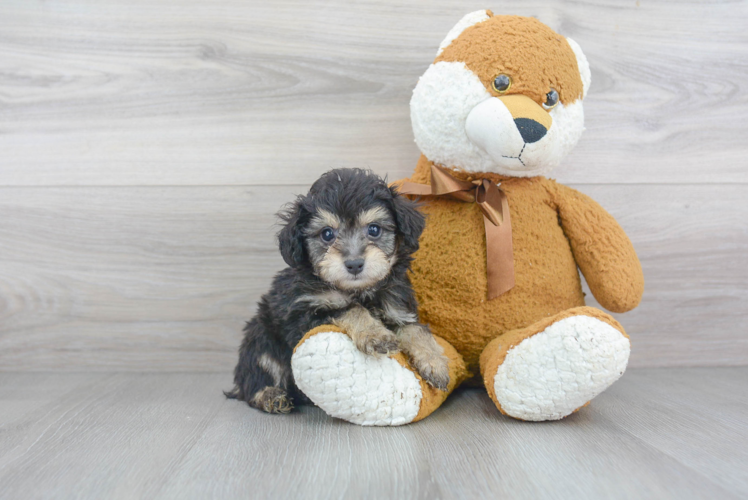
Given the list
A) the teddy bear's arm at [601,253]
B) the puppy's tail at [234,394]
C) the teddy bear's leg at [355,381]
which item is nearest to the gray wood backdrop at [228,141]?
the puppy's tail at [234,394]

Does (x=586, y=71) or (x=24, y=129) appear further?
(x=24, y=129)

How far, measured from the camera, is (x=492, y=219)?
1.68 metres

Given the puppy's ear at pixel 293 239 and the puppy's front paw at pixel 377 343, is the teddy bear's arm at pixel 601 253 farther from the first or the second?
the puppy's ear at pixel 293 239

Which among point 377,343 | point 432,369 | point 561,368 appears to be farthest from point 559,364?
point 377,343

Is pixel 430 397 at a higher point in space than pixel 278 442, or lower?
higher

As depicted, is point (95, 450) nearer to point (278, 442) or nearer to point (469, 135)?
point (278, 442)

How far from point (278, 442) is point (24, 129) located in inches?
65.1

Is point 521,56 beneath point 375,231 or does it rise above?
above

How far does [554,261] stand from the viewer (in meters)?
1.74

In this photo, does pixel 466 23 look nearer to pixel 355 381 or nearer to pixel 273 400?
pixel 355 381

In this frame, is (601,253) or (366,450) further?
(601,253)

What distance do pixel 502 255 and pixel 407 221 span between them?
13.5 inches

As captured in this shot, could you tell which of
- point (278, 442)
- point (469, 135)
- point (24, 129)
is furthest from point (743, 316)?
point (24, 129)

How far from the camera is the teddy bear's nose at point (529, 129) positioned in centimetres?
154
